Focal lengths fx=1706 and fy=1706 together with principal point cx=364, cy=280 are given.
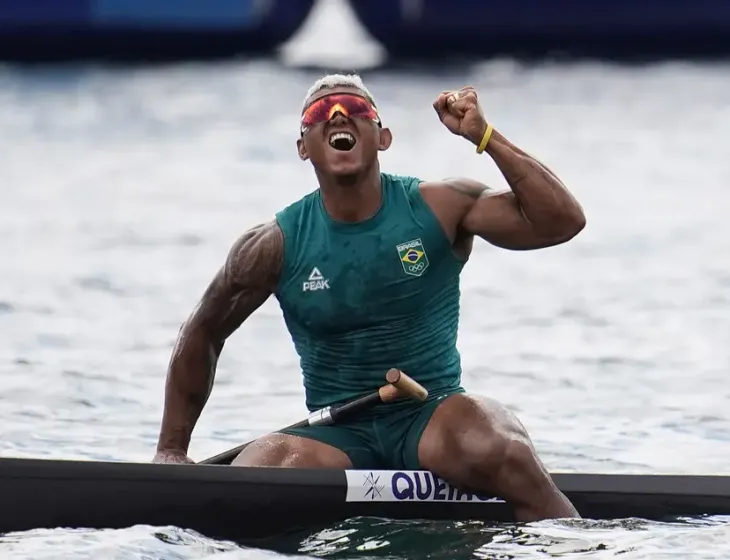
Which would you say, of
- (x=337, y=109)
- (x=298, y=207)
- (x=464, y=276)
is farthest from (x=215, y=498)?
(x=464, y=276)

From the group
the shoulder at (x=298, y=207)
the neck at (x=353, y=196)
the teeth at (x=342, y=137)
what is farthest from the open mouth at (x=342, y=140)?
the shoulder at (x=298, y=207)

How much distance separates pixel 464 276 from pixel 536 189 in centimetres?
650

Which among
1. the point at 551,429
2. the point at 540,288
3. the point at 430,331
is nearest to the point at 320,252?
the point at 430,331

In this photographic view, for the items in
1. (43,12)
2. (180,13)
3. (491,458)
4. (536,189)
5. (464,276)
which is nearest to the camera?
(491,458)

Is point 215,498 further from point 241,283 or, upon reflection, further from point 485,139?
point 485,139

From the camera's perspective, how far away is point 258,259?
602cm

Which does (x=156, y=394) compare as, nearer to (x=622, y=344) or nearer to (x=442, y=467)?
(x=622, y=344)

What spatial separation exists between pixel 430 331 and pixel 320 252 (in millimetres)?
480

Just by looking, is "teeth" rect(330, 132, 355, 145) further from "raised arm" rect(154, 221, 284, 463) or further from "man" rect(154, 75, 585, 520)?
"raised arm" rect(154, 221, 284, 463)

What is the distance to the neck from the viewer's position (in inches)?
236

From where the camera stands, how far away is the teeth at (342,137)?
19.5 feet

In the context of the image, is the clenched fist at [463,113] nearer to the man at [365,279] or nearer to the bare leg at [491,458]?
the man at [365,279]

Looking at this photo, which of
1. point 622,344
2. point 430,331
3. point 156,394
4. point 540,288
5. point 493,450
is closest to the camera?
point 493,450

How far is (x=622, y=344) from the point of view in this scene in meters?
10.3
